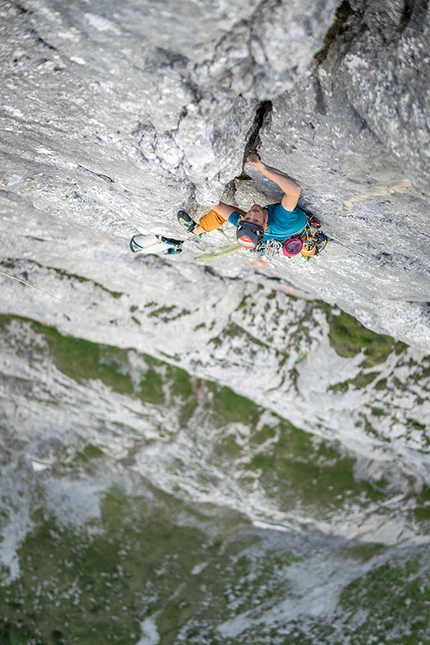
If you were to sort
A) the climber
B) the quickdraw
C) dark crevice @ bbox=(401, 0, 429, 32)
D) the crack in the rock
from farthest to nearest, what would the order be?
the quickdraw
the climber
the crack in the rock
dark crevice @ bbox=(401, 0, 429, 32)

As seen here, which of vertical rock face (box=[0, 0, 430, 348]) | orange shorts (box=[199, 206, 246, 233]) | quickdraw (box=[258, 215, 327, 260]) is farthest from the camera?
orange shorts (box=[199, 206, 246, 233])

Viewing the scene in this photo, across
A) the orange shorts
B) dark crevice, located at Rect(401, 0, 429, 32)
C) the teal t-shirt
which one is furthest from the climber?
dark crevice, located at Rect(401, 0, 429, 32)

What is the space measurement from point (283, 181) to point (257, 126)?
3.41ft

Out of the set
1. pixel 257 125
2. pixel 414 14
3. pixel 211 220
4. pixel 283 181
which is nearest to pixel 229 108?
pixel 257 125

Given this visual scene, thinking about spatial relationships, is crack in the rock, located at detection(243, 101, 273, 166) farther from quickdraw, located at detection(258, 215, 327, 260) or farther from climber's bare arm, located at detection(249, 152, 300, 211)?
quickdraw, located at detection(258, 215, 327, 260)

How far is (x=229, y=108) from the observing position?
6.30m

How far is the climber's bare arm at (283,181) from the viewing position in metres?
7.95

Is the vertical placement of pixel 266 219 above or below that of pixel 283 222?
below

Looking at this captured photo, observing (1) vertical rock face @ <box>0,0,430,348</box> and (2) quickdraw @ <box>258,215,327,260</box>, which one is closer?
(1) vertical rock face @ <box>0,0,430,348</box>

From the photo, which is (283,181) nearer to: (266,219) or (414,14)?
(266,219)

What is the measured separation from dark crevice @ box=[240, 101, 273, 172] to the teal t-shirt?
53.6 inches

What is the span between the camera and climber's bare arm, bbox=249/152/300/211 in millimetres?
7949

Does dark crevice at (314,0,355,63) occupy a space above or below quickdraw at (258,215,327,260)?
above

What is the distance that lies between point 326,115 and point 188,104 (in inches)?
78.8
